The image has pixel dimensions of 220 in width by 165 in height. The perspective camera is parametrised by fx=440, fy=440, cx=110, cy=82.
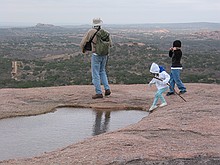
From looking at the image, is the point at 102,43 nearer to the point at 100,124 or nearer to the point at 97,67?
the point at 97,67

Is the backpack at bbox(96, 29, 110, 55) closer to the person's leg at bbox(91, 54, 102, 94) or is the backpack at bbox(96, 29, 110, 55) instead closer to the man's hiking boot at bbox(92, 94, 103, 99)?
the person's leg at bbox(91, 54, 102, 94)

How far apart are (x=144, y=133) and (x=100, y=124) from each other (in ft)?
6.13

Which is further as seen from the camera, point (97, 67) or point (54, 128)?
point (97, 67)

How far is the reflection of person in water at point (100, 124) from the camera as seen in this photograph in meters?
7.53

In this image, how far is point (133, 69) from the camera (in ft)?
107

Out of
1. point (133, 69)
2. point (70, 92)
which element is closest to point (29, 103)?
point (70, 92)

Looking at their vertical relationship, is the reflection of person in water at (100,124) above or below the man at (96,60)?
below

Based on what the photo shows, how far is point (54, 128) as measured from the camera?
767 cm

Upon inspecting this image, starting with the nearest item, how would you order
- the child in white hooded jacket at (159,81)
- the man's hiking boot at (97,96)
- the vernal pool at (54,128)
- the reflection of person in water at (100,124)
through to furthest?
1. the vernal pool at (54,128)
2. the reflection of person in water at (100,124)
3. the child in white hooded jacket at (159,81)
4. the man's hiking boot at (97,96)

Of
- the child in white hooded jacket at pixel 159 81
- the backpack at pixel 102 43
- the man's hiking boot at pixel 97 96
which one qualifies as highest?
the backpack at pixel 102 43

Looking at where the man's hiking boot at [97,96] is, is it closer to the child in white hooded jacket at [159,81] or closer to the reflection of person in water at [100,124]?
the reflection of person in water at [100,124]

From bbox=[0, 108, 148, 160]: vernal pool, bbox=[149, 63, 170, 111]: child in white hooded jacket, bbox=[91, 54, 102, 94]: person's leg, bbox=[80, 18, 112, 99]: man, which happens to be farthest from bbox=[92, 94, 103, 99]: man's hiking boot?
bbox=[149, 63, 170, 111]: child in white hooded jacket

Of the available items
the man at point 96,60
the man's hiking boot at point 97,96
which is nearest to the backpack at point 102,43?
the man at point 96,60

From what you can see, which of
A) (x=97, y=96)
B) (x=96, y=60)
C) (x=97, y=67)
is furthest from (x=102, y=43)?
(x=97, y=96)
